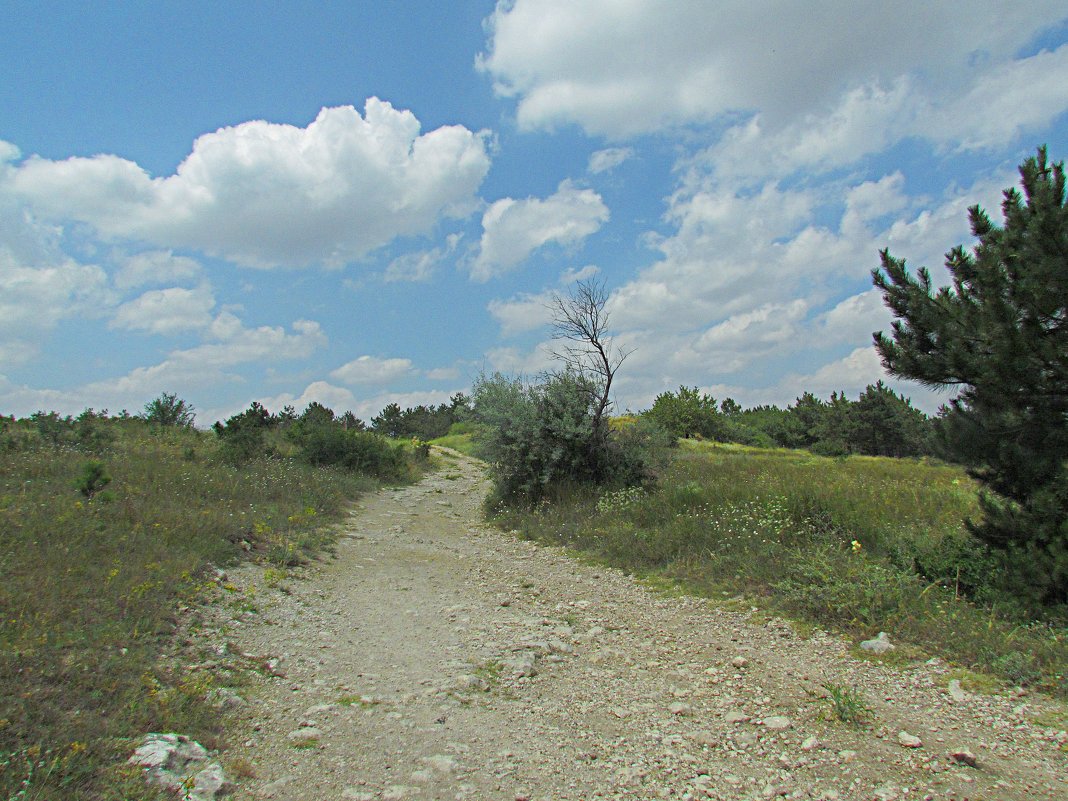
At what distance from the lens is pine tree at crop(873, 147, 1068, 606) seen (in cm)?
554

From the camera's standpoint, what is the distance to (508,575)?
830 centimetres

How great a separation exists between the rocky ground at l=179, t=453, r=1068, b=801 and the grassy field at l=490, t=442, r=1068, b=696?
1.32ft

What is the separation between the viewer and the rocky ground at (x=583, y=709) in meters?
3.22

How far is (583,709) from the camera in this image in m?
4.17

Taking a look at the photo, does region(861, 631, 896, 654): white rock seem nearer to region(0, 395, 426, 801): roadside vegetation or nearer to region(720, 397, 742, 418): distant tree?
region(0, 395, 426, 801): roadside vegetation

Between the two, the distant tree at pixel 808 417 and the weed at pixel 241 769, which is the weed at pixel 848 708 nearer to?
the weed at pixel 241 769

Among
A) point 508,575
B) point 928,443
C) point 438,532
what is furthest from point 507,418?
A: point 928,443

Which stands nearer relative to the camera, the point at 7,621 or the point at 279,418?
the point at 7,621

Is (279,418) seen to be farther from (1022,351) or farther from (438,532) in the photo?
(1022,351)

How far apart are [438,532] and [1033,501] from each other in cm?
893

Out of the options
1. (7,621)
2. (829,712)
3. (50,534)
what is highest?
(50,534)

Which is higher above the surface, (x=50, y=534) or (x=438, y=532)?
(x=50, y=534)

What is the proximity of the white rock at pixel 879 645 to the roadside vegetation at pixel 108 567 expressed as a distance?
4683mm

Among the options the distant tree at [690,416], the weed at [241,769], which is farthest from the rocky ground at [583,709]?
the distant tree at [690,416]
